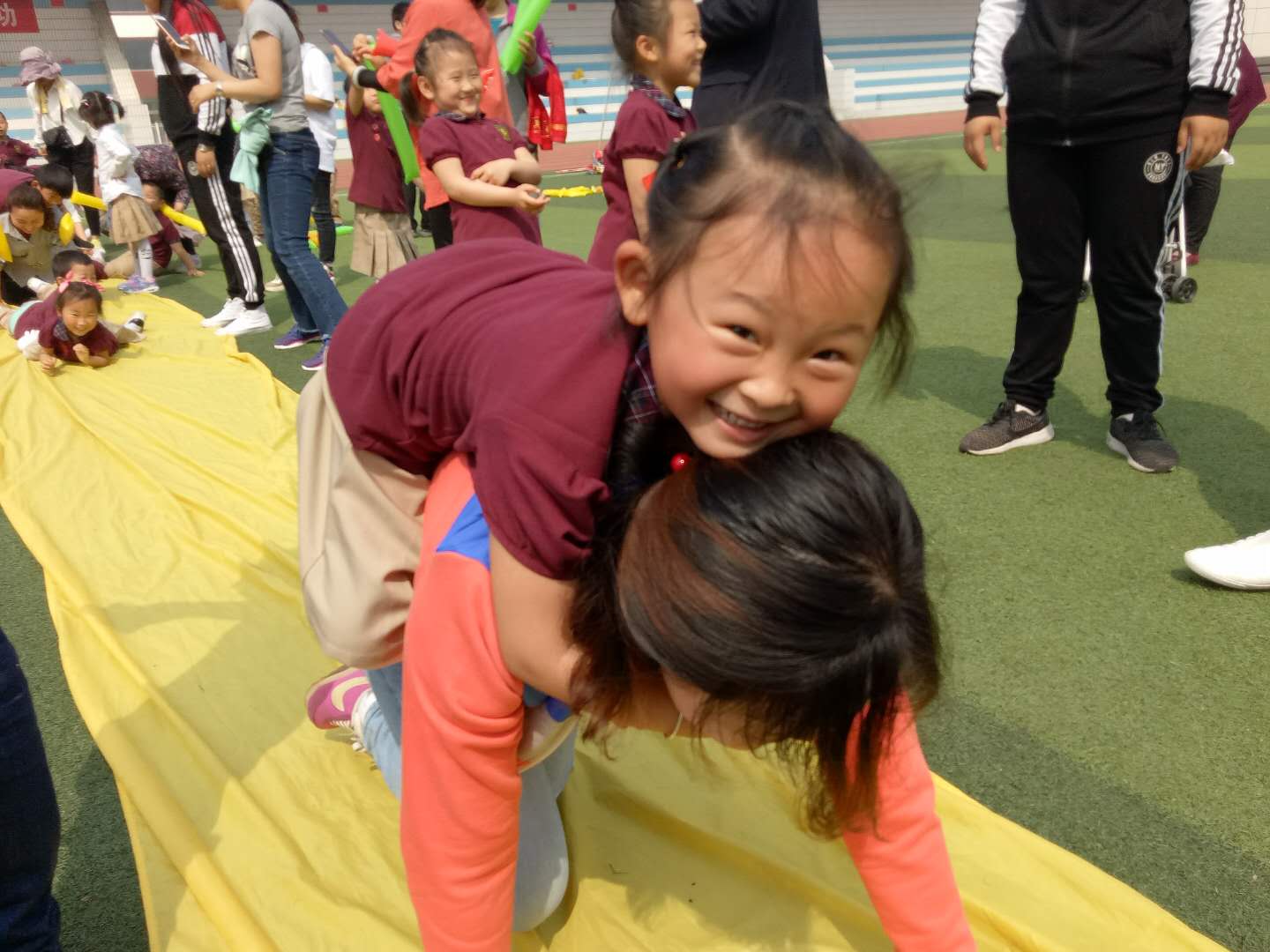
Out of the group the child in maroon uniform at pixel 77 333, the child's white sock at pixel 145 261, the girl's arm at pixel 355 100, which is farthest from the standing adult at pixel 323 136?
the child's white sock at pixel 145 261

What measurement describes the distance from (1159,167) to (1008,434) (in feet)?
2.91

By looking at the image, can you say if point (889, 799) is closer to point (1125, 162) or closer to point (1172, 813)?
point (1172, 813)

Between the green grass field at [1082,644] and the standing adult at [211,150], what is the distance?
267cm

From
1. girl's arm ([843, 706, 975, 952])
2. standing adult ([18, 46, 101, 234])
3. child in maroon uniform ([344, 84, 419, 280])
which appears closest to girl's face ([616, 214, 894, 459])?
girl's arm ([843, 706, 975, 952])

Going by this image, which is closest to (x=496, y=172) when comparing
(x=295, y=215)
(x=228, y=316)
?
(x=295, y=215)

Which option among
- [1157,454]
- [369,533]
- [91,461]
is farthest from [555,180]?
[369,533]

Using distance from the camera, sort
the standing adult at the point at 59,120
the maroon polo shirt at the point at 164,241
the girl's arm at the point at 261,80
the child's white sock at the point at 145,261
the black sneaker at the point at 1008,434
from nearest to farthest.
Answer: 1. the black sneaker at the point at 1008,434
2. the girl's arm at the point at 261,80
3. the child's white sock at the point at 145,261
4. the maroon polo shirt at the point at 164,241
5. the standing adult at the point at 59,120

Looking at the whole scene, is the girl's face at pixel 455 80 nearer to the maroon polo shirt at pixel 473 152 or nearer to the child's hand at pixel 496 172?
the maroon polo shirt at pixel 473 152

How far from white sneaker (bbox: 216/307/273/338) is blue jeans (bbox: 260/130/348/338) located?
82cm

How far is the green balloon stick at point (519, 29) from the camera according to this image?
13.3ft

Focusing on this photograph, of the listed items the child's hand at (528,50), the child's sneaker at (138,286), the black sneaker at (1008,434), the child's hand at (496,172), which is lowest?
the black sneaker at (1008,434)

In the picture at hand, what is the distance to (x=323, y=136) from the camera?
5.54 m

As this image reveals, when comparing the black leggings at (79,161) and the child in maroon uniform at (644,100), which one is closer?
the child in maroon uniform at (644,100)

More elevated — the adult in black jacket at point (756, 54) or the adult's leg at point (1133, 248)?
the adult in black jacket at point (756, 54)
